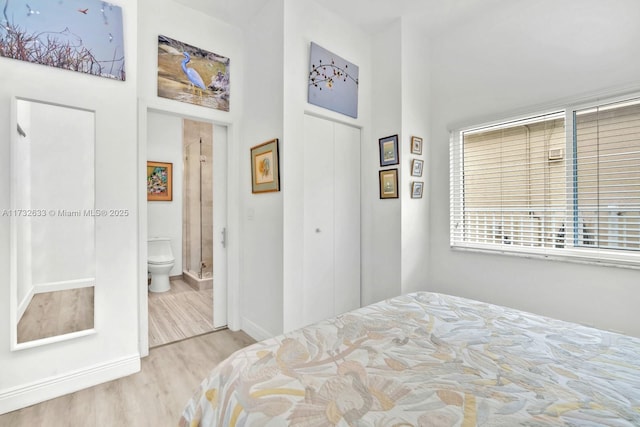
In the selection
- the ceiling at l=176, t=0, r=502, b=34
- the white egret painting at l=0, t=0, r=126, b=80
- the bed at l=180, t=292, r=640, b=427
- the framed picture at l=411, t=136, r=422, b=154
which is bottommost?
the bed at l=180, t=292, r=640, b=427

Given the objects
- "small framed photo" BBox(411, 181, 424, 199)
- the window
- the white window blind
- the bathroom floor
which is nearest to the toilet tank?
the bathroom floor

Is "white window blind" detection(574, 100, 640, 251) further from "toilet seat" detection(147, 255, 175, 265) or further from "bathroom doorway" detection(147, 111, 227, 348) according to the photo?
"toilet seat" detection(147, 255, 175, 265)

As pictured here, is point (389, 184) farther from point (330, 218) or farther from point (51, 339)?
point (51, 339)

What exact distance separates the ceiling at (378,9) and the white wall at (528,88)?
0.18 metres

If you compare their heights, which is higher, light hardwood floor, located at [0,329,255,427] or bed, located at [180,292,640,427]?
bed, located at [180,292,640,427]

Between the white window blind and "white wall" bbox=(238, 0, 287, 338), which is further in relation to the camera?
"white wall" bbox=(238, 0, 287, 338)

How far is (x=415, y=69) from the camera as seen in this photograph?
2920 mm

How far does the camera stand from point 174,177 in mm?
4605

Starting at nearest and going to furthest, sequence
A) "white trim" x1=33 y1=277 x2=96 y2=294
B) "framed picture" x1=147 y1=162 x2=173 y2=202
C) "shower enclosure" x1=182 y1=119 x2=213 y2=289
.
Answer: "white trim" x1=33 y1=277 x2=96 y2=294 → "shower enclosure" x1=182 y1=119 x2=213 y2=289 → "framed picture" x1=147 y1=162 x2=173 y2=202

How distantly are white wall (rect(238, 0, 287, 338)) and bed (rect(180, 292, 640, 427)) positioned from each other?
123 centimetres

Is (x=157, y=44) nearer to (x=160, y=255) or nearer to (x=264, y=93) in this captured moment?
(x=264, y=93)

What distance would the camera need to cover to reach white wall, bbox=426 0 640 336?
2049mm

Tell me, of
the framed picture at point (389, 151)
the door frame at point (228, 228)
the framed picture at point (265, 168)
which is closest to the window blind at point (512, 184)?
the framed picture at point (389, 151)

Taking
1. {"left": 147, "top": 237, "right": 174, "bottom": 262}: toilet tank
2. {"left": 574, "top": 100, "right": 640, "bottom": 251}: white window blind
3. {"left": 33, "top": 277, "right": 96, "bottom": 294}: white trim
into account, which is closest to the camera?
{"left": 33, "top": 277, "right": 96, "bottom": 294}: white trim
